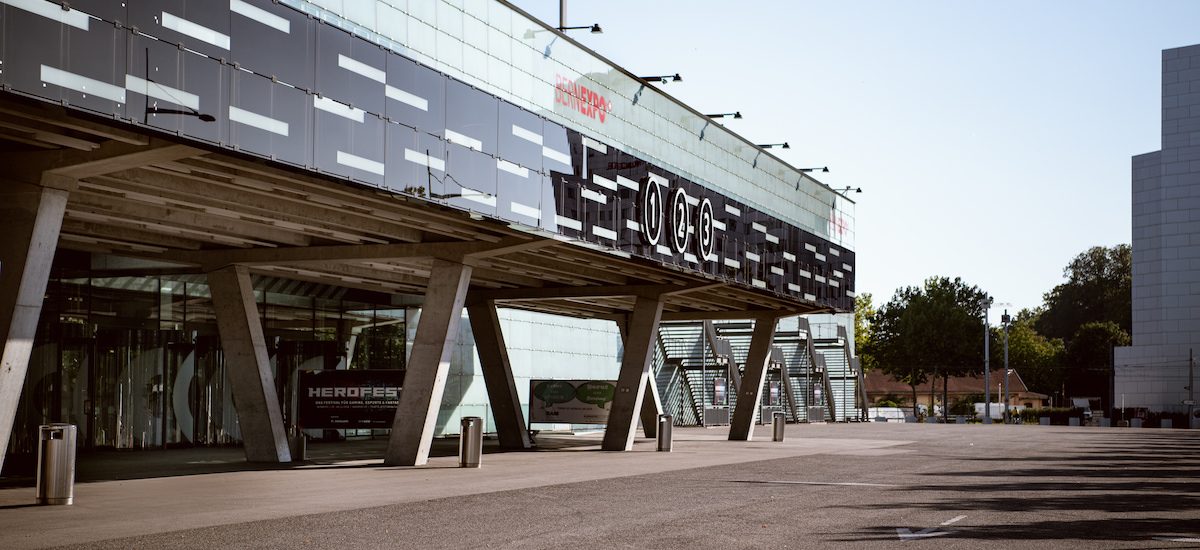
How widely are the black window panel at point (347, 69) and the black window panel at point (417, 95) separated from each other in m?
0.31

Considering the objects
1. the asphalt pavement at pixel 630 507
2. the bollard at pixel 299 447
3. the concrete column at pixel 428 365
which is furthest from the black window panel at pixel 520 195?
the bollard at pixel 299 447

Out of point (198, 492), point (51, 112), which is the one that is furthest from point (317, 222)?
point (51, 112)

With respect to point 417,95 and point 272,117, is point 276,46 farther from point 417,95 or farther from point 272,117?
point 417,95

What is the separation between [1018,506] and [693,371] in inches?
1943

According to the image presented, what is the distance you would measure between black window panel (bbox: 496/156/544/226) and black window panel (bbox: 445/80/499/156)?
2.45 ft

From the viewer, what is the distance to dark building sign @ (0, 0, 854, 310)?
51.4 feet

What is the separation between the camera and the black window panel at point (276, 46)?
18438mm

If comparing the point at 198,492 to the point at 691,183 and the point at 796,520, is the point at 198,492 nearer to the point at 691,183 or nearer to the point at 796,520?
the point at 796,520

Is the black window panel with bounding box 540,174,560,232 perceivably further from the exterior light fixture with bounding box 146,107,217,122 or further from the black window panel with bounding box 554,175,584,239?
the exterior light fixture with bounding box 146,107,217,122

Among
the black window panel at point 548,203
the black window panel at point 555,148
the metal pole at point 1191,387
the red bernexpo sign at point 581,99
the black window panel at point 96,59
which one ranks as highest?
the red bernexpo sign at point 581,99

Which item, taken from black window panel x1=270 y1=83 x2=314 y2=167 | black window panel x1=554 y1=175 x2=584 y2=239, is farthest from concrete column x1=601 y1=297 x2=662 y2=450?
black window panel x1=270 y1=83 x2=314 y2=167

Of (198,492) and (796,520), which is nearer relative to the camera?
(796,520)

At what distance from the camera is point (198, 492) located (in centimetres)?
1930

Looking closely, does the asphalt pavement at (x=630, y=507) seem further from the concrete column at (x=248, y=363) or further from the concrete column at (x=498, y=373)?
the concrete column at (x=498, y=373)
